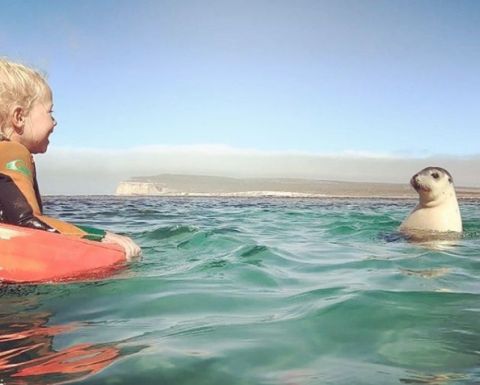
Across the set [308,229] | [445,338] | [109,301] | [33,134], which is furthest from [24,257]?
[308,229]

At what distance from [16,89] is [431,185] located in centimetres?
746

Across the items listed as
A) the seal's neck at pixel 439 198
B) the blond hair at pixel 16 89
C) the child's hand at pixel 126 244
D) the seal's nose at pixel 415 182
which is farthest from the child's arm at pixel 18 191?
the seal's neck at pixel 439 198

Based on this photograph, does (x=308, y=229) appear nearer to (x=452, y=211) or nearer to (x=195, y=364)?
(x=452, y=211)

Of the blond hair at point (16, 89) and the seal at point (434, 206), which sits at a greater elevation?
the blond hair at point (16, 89)

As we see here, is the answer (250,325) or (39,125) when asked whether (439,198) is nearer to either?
(39,125)

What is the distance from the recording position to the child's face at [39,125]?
4861 millimetres

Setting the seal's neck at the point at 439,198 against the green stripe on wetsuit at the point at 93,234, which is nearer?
the green stripe on wetsuit at the point at 93,234

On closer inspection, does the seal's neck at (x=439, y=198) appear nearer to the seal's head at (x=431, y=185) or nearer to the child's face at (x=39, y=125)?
the seal's head at (x=431, y=185)

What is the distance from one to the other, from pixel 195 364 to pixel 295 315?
109 cm

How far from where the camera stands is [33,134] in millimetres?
4918

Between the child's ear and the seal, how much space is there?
6.67 meters

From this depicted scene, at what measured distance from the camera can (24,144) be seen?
16.2 feet

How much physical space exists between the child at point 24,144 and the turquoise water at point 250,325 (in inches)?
23.2

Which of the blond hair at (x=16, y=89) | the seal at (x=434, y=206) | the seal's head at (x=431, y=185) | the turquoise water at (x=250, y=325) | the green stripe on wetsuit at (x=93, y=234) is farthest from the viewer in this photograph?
the seal's head at (x=431, y=185)
